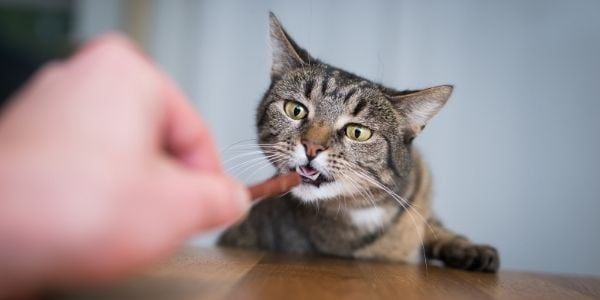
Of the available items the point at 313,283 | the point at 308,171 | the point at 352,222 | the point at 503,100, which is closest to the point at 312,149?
the point at 308,171

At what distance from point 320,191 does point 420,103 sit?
1.03 ft

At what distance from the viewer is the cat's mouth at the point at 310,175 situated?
109cm

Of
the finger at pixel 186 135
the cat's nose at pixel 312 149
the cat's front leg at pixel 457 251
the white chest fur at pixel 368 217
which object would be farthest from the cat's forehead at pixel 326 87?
the finger at pixel 186 135

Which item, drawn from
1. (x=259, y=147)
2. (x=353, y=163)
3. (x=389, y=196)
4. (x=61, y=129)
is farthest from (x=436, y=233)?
(x=61, y=129)

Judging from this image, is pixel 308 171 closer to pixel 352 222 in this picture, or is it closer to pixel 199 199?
pixel 352 222

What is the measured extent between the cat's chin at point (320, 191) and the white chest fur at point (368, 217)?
0.13 metres

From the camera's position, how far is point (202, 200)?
1.61 feet

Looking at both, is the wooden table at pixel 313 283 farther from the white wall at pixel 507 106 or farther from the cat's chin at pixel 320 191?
the white wall at pixel 507 106

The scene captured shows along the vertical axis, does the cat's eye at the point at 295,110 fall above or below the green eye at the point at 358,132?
above

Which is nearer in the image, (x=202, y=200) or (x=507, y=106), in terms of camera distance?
(x=202, y=200)

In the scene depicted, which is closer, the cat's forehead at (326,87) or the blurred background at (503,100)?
the cat's forehead at (326,87)

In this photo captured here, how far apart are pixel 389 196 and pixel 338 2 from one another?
0.82m

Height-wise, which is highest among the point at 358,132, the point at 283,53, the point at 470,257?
the point at 283,53

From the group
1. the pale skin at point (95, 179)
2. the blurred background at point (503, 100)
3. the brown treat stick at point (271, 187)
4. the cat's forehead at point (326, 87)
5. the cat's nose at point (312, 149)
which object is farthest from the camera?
the blurred background at point (503, 100)
